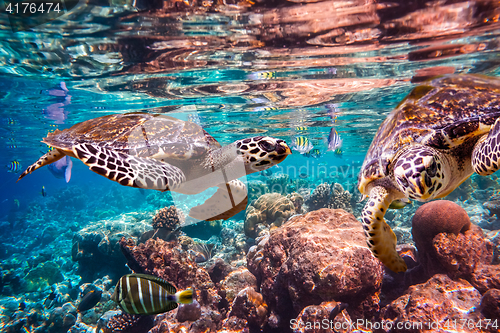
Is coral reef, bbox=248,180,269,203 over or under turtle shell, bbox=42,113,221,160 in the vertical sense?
under

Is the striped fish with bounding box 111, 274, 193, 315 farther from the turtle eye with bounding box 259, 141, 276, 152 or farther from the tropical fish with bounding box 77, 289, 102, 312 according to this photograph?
the tropical fish with bounding box 77, 289, 102, 312

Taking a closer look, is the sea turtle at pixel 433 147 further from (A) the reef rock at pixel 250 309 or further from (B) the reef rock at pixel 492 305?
(A) the reef rock at pixel 250 309

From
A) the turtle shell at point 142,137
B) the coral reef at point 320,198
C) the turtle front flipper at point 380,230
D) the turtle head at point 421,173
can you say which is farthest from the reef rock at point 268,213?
the turtle head at point 421,173

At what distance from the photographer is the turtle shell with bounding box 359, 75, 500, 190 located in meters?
3.04

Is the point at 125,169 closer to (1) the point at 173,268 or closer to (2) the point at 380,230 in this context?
(1) the point at 173,268

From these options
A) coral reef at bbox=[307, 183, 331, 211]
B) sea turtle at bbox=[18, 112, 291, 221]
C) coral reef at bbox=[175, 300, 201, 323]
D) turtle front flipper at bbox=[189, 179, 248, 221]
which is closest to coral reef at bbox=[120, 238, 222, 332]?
coral reef at bbox=[175, 300, 201, 323]

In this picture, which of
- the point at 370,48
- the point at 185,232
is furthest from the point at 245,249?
the point at 370,48

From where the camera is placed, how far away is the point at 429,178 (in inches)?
102

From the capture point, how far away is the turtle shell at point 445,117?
3.04 meters

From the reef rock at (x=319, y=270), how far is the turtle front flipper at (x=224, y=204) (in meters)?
1.71

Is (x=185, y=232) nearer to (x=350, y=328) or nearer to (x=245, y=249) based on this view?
(x=245, y=249)

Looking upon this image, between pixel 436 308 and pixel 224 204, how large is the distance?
164 inches

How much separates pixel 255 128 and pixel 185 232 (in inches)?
426

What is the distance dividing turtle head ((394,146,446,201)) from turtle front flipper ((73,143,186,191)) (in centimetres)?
321
